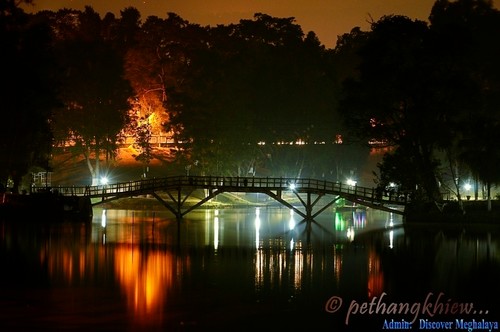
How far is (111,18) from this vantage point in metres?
126

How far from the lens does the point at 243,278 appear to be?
40.3 m

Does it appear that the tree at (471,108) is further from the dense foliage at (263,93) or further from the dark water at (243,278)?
the dark water at (243,278)

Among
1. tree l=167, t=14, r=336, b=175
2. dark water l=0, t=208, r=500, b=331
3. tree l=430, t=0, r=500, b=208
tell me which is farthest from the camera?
tree l=167, t=14, r=336, b=175

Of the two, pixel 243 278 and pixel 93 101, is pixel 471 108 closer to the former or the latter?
pixel 243 278

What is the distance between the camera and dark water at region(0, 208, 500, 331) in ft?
104

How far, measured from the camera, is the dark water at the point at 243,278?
31.8m

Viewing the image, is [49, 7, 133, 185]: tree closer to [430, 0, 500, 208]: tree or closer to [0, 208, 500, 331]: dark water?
[0, 208, 500, 331]: dark water

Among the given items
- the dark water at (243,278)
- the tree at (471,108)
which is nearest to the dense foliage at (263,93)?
the tree at (471,108)

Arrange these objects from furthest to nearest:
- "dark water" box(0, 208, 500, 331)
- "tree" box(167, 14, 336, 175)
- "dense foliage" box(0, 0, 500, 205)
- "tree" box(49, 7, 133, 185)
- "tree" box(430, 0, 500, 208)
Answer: "tree" box(49, 7, 133, 185), "tree" box(167, 14, 336, 175), "dense foliage" box(0, 0, 500, 205), "tree" box(430, 0, 500, 208), "dark water" box(0, 208, 500, 331)

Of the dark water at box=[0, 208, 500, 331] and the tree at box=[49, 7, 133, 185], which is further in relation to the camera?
the tree at box=[49, 7, 133, 185]

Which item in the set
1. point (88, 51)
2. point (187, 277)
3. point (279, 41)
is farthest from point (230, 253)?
point (279, 41)

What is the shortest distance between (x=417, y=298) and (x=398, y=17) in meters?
38.7

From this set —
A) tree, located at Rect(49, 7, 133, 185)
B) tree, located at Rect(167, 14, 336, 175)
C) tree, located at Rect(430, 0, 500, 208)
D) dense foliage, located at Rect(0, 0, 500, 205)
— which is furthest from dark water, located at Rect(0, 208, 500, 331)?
tree, located at Rect(49, 7, 133, 185)

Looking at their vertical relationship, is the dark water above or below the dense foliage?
below
